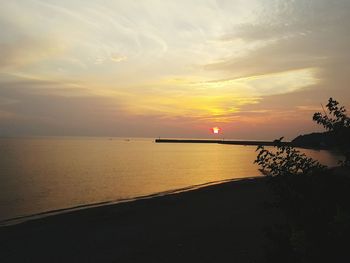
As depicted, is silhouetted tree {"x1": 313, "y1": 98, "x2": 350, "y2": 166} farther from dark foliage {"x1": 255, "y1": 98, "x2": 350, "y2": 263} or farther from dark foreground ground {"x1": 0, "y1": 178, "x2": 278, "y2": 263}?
dark foreground ground {"x1": 0, "y1": 178, "x2": 278, "y2": 263}

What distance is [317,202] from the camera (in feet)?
15.5

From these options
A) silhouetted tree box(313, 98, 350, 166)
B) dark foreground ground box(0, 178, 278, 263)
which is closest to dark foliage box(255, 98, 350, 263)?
silhouetted tree box(313, 98, 350, 166)

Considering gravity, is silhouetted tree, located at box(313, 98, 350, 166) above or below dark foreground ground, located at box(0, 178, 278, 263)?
above

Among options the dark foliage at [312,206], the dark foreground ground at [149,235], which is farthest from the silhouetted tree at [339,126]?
the dark foreground ground at [149,235]

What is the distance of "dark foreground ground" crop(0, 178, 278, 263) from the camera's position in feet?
36.0

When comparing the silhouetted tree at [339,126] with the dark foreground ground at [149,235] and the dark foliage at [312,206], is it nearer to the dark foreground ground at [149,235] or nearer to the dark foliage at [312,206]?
the dark foliage at [312,206]

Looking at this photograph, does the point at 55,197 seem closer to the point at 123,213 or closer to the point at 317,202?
the point at 123,213

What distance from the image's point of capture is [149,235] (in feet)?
45.2

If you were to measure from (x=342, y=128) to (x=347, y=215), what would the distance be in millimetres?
1559

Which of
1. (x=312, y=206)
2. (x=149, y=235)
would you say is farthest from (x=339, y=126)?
(x=149, y=235)

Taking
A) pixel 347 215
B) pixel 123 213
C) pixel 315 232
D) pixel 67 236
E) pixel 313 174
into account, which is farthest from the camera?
pixel 123 213

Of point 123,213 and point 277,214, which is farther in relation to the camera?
point 123,213

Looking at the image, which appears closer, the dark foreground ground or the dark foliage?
the dark foliage

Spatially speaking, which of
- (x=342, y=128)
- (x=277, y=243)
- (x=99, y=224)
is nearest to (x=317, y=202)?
(x=277, y=243)
